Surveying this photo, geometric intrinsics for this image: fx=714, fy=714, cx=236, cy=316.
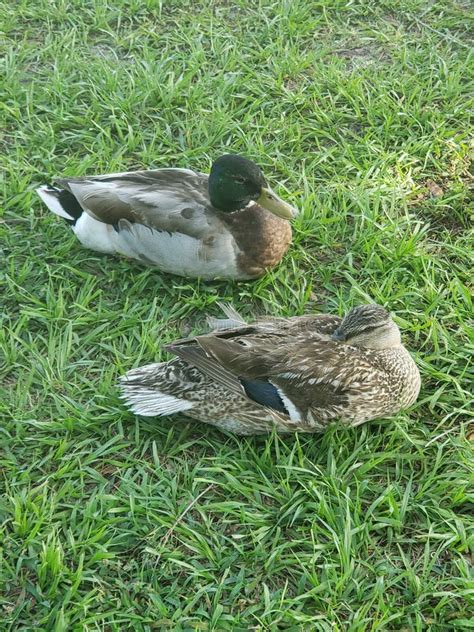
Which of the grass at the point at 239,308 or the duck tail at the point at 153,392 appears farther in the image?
the duck tail at the point at 153,392

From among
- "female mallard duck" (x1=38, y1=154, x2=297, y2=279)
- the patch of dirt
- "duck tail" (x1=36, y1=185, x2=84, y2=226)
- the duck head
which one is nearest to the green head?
"female mallard duck" (x1=38, y1=154, x2=297, y2=279)

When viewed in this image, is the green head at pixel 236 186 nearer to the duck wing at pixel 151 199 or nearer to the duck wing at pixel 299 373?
the duck wing at pixel 151 199

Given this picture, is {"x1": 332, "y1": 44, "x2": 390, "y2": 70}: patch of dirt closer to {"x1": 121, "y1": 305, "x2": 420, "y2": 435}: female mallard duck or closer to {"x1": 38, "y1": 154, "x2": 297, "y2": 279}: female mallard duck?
{"x1": 38, "y1": 154, "x2": 297, "y2": 279}: female mallard duck

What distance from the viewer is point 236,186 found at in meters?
3.74

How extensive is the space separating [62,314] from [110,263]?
45cm

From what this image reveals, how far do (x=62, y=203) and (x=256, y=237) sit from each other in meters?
1.16

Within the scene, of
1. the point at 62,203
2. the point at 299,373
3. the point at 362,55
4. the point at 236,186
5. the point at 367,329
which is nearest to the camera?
the point at 299,373

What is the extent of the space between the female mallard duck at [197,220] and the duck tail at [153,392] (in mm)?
720

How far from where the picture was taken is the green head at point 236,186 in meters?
3.74

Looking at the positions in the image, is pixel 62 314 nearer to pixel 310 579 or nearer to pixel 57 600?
pixel 57 600

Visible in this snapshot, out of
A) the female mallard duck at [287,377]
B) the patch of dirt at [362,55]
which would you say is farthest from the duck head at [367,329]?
the patch of dirt at [362,55]

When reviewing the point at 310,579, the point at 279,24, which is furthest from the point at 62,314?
the point at 279,24

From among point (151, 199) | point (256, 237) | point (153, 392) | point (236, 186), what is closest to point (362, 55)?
point (236, 186)

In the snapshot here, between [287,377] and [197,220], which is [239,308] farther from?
[287,377]
